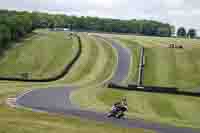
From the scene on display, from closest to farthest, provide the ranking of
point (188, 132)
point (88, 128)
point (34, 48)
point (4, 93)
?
point (88, 128) < point (188, 132) < point (4, 93) < point (34, 48)

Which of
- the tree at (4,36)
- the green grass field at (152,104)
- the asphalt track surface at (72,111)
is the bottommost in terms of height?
the green grass field at (152,104)

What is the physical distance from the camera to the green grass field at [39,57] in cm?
10050

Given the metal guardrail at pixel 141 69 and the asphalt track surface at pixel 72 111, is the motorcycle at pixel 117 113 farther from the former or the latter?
the metal guardrail at pixel 141 69

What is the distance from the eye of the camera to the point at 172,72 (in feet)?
338

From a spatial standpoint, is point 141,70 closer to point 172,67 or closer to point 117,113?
Answer: point 172,67

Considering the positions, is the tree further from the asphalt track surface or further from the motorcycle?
the motorcycle

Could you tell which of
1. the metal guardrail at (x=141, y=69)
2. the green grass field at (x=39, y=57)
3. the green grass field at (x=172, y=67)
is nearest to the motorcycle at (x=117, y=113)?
the metal guardrail at (x=141, y=69)

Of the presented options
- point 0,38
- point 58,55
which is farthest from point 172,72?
point 0,38

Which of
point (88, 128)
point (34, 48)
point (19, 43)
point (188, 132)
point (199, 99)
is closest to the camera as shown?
point (88, 128)

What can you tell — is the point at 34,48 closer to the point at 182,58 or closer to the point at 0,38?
the point at 0,38

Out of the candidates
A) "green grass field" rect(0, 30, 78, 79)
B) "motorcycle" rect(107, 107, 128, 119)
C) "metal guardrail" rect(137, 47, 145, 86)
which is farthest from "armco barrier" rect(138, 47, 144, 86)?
"motorcycle" rect(107, 107, 128, 119)

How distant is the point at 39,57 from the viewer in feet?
379

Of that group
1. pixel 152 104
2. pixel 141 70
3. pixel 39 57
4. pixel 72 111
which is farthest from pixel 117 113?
pixel 39 57

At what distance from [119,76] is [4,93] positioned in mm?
40101
